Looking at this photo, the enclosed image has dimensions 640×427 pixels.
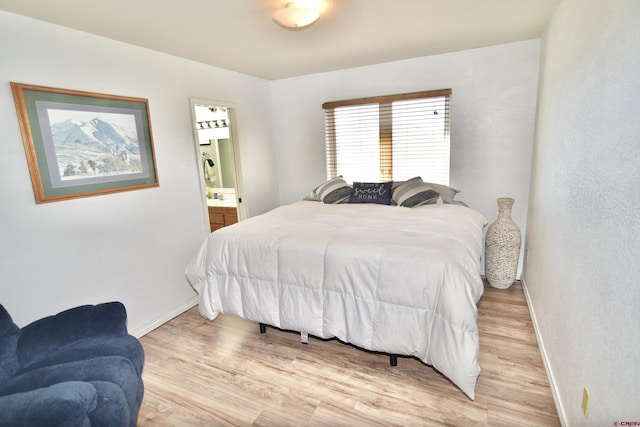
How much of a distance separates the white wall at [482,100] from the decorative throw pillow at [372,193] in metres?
0.76

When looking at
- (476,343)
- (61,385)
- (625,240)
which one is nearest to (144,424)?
(61,385)

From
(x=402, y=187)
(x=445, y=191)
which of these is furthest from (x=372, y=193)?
(x=445, y=191)

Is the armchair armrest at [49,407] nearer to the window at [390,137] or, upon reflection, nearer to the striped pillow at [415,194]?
the striped pillow at [415,194]

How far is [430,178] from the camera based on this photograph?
3.78 metres

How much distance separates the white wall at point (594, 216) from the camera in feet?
3.60

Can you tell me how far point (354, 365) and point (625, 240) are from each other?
5.56ft

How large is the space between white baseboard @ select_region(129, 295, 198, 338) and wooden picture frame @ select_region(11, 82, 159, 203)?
118 cm

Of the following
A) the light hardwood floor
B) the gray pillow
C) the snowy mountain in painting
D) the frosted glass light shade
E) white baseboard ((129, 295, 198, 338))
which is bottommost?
the light hardwood floor

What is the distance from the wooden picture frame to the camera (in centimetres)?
210

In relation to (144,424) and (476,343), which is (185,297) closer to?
(144,424)

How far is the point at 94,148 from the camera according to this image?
2.44 metres

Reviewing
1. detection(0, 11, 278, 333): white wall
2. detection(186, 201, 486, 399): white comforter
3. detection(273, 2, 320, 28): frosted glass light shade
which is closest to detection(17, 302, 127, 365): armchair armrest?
detection(0, 11, 278, 333): white wall

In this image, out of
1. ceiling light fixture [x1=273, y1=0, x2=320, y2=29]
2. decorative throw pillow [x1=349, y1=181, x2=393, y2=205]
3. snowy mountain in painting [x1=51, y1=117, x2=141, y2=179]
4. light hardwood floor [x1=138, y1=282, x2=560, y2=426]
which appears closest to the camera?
light hardwood floor [x1=138, y1=282, x2=560, y2=426]

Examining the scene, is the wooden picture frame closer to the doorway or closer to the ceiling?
the ceiling
